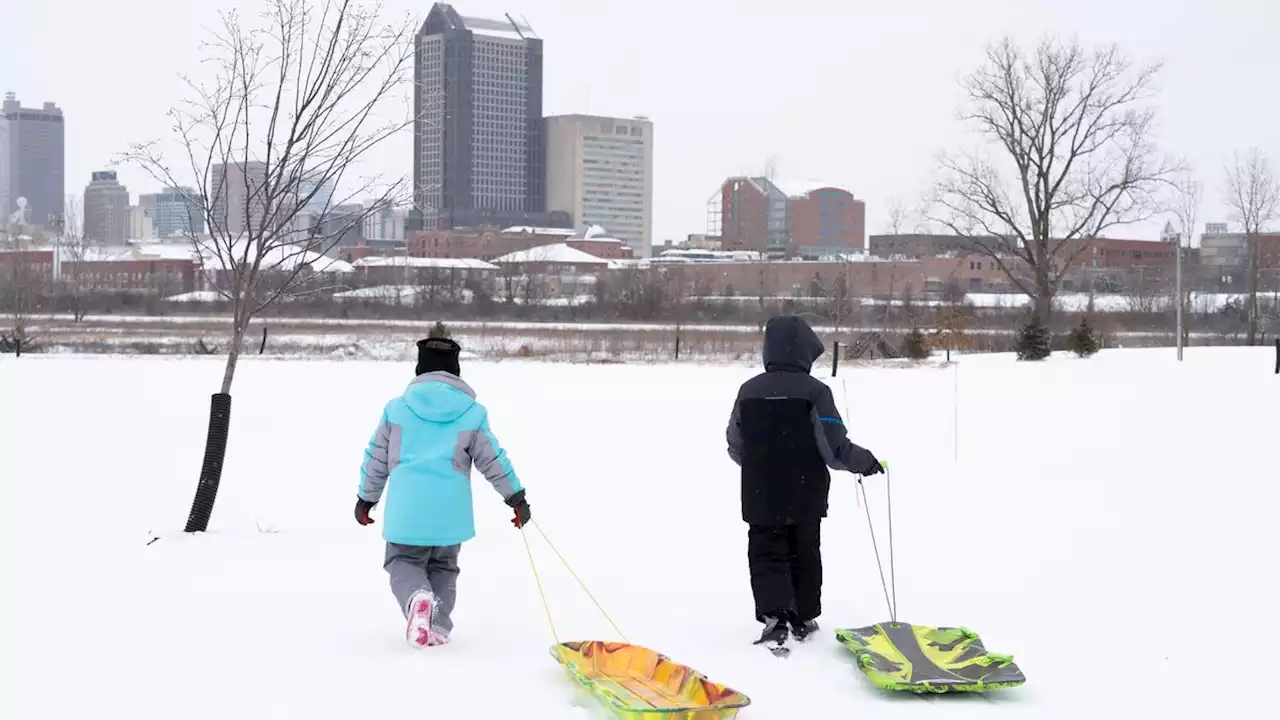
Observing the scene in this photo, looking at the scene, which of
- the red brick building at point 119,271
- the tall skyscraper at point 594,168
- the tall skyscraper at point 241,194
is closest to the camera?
the tall skyscraper at point 241,194

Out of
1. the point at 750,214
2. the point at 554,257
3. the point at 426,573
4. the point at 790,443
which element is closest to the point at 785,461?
the point at 790,443

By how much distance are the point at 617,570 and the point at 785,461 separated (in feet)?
7.50

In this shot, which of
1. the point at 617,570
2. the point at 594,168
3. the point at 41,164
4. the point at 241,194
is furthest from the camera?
the point at 594,168

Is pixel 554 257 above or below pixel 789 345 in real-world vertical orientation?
above

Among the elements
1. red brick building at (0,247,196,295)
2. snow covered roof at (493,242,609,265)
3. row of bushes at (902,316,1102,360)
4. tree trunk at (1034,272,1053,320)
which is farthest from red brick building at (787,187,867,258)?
row of bushes at (902,316,1102,360)

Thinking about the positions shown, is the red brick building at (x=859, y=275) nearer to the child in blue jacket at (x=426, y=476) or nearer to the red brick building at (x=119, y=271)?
the red brick building at (x=119, y=271)

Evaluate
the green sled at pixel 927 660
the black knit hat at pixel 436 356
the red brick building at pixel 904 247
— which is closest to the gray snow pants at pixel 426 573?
the black knit hat at pixel 436 356

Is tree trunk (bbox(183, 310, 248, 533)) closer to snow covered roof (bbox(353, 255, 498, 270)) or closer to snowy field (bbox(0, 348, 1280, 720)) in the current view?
snowy field (bbox(0, 348, 1280, 720))

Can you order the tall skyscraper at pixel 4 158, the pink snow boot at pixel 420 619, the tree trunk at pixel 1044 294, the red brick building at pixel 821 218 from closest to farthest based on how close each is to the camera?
the pink snow boot at pixel 420 619
the tall skyscraper at pixel 4 158
the tree trunk at pixel 1044 294
the red brick building at pixel 821 218

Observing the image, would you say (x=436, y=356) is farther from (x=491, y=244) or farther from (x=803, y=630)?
(x=491, y=244)

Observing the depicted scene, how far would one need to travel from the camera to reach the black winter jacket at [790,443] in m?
6.22

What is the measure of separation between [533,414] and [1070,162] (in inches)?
1245

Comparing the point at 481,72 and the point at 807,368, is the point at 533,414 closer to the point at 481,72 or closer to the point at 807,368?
the point at 807,368

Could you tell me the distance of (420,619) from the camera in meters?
5.99
